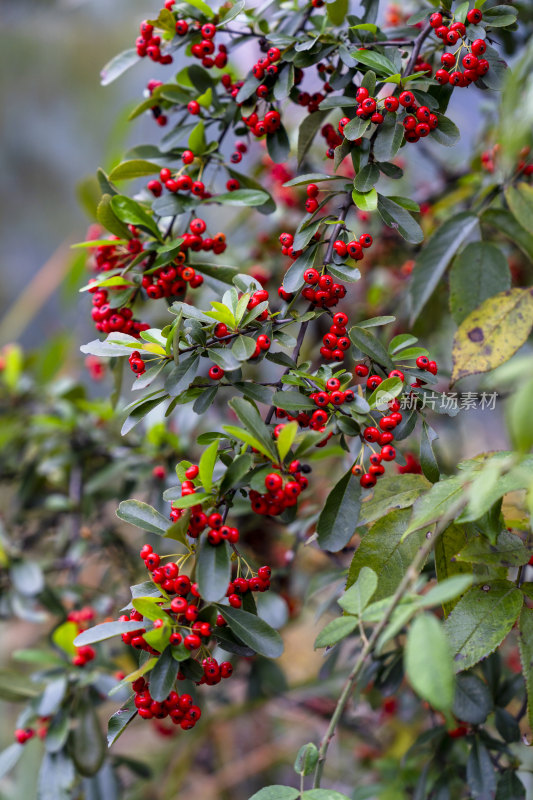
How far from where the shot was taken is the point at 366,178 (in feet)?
2.12

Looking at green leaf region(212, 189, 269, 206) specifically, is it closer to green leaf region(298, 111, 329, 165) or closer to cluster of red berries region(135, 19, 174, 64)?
green leaf region(298, 111, 329, 165)

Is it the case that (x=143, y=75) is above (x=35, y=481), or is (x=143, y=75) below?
above

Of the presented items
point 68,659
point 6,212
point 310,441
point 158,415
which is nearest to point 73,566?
point 68,659

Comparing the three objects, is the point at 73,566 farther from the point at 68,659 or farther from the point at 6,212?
the point at 6,212

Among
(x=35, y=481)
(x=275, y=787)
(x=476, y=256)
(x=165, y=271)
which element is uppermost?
(x=165, y=271)

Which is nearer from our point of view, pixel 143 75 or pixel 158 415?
pixel 158 415

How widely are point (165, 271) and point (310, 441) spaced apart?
0.94 ft

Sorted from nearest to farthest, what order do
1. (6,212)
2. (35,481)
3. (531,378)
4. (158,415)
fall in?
1. (531,378)
2. (158,415)
3. (35,481)
4. (6,212)

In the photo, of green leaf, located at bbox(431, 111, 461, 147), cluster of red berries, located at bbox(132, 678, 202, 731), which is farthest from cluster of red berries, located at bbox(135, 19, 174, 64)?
cluster of red berries, located at bbox(132, 678, 202, 731)

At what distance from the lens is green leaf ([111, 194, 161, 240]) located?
721 mm

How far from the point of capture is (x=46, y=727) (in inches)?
36.8

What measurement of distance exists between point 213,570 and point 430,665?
21cm

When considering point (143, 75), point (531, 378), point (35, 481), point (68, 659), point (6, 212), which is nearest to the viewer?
point (531, 378)

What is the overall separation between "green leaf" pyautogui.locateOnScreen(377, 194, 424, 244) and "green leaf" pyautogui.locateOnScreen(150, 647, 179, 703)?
0.43 metres
